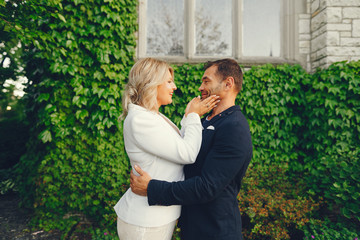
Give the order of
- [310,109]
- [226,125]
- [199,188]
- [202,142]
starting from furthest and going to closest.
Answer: [310,109] < [202,142] < [226,125] < [199,188]

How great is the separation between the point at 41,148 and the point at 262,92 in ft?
15.3

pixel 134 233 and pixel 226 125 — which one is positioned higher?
→ pixel 226 125

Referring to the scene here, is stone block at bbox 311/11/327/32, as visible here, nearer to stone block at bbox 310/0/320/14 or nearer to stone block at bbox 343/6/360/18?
stone block at bbox 310/0/320/14

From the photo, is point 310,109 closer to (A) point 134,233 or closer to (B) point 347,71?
(B) point 347,71

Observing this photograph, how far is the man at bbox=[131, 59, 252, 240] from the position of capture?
1.55m

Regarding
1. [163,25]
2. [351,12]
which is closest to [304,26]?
[351,12]

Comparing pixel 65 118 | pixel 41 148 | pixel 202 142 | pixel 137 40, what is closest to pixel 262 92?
pixel 137 40

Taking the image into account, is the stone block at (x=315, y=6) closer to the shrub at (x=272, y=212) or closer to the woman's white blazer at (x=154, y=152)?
the shrub at (x=272, y=212)

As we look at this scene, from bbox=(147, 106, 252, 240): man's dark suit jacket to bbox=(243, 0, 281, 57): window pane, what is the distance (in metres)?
4.41

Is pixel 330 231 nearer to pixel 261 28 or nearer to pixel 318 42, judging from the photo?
pixel 318 42

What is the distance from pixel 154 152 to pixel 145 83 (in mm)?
523

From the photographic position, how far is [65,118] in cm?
465

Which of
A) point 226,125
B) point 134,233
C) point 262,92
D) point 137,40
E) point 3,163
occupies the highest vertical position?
point 137,40

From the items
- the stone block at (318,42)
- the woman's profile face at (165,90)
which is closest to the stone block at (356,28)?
the stone block at (318,42)
